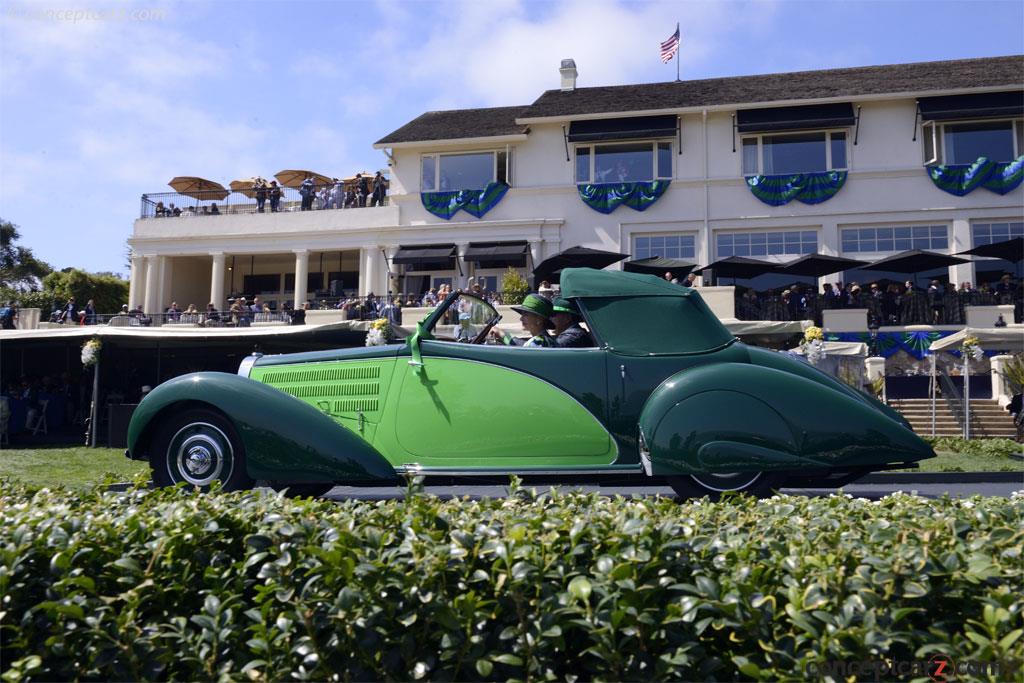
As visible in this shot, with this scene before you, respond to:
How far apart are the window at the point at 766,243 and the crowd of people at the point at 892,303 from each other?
4.61 m

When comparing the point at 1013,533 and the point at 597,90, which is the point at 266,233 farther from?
the point at 1013,533

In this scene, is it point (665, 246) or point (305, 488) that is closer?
point (305, 488)

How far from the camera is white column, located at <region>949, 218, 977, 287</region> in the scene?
2703cm

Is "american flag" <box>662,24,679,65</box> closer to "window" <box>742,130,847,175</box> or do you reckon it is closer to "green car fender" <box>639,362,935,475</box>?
"window" <box>742,130,847,175</box>

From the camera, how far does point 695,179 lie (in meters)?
29.4

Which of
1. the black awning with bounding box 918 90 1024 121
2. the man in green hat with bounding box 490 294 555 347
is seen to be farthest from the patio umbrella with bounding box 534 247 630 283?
the man in green hat with bounding box 490 294 555 347

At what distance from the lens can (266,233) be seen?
110 ft

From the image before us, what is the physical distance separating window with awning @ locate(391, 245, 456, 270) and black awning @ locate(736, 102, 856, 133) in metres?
12.4

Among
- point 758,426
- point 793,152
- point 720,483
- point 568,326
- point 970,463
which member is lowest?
point 970,463

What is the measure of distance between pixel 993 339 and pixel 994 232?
983cm

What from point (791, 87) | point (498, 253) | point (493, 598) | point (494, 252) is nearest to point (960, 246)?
point (791, 87)

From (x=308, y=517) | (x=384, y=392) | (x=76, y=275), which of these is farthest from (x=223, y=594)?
(x=76, y=275)

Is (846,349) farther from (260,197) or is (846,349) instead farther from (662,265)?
(260,197)
